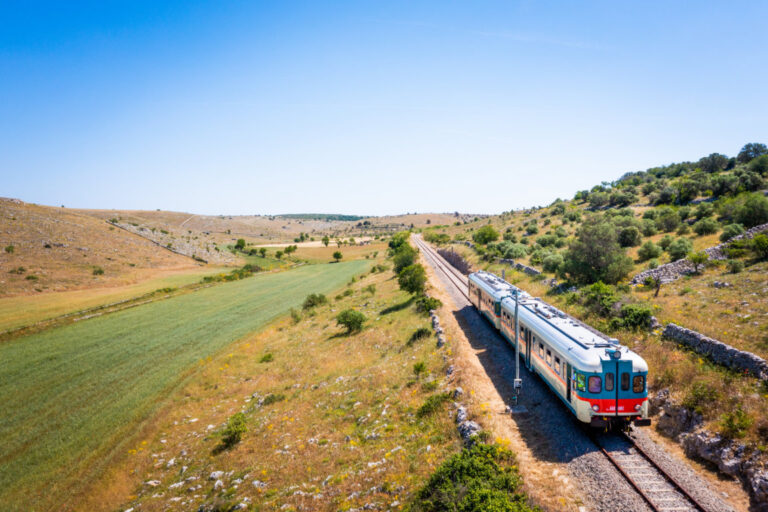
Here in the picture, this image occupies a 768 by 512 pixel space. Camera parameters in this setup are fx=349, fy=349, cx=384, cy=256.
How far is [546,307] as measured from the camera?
63.9 feet

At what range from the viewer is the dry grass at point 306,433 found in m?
13.4

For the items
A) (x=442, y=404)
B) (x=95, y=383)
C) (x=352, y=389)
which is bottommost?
(x=95, y=383)

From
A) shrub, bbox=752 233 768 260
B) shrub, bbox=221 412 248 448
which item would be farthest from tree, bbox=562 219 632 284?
shrub, bbox=221 412 248 448

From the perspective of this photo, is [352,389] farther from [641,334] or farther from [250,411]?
[641,334]

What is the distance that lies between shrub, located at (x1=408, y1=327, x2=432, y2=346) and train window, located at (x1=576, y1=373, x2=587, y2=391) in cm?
1456

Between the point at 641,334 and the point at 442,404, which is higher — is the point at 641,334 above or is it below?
above

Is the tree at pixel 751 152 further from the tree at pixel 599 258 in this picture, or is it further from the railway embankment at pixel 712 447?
the railway embankment at pixel 712 447

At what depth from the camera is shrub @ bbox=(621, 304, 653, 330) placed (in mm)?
19172

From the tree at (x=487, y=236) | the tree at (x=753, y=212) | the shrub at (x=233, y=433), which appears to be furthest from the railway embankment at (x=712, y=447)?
the tree at (x=487, y=236)

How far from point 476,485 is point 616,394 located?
6231mm

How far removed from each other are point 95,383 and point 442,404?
28459 mm

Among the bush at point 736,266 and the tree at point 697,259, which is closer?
the bush at point 736,266

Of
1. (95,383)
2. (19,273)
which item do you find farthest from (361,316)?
(19,273)

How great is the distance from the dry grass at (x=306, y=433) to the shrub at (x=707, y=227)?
3011 cm
